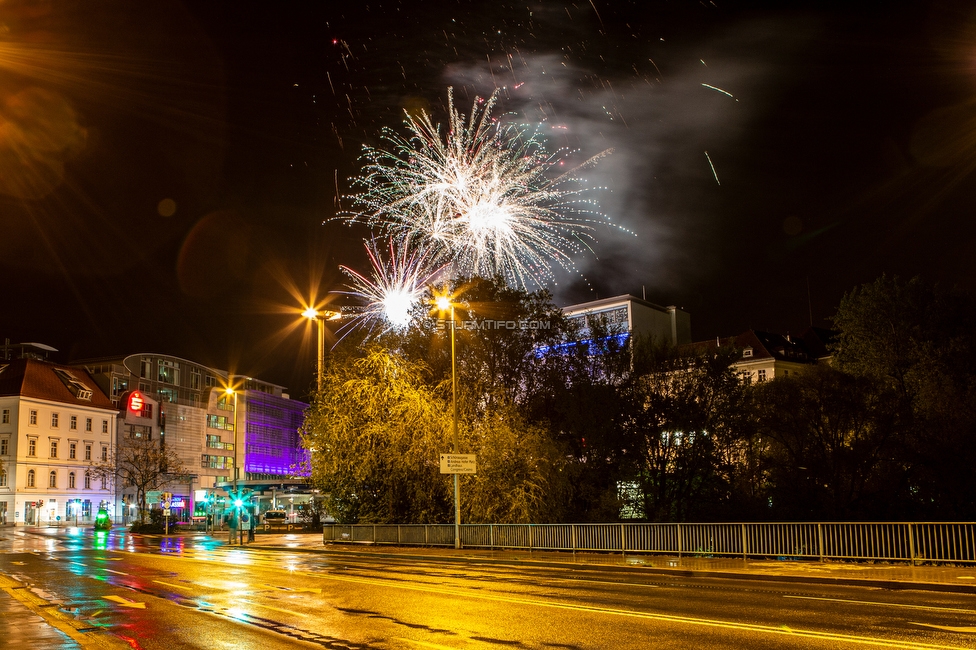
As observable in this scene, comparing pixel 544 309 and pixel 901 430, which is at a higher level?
pixel 544 309

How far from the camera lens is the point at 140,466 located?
84.0 meters

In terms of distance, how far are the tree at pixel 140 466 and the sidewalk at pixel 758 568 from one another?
204ft

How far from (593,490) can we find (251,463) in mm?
97587

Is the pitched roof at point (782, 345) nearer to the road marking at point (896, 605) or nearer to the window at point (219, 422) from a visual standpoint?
the window at point (219, 422)

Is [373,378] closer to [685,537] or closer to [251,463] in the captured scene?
[685,537]

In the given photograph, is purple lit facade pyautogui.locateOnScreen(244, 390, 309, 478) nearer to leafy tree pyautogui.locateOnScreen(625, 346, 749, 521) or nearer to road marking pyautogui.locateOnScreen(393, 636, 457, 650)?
leafy tree pyautogui.locateOnScreen(625, 346, 749, 521)

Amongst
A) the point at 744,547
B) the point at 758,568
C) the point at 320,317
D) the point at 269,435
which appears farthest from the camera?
the point at 269,435

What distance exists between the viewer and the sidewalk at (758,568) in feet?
55.5

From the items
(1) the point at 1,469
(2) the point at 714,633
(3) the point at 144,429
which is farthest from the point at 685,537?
(3) the point at 144,429

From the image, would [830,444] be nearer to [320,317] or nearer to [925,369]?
[925,369]

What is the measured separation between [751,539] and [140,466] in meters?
74.4

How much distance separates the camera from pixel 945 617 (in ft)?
40.0

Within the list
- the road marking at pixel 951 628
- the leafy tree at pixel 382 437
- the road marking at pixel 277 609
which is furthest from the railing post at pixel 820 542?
the leafy tree at pixel 382 437

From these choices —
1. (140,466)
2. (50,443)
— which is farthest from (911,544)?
(50,443)
